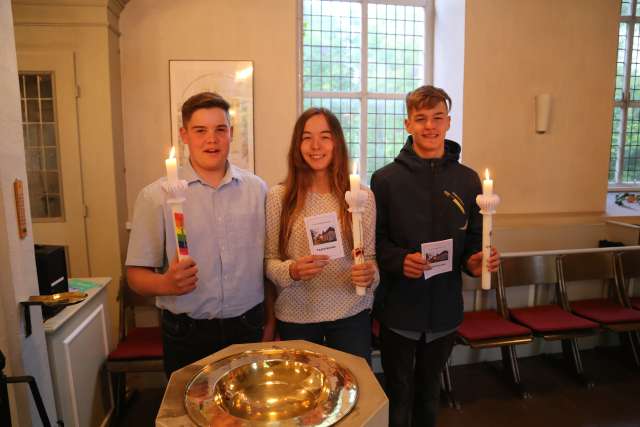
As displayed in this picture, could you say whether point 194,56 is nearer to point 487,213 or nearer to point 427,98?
point 427,98

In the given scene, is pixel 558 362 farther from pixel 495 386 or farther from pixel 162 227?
pixel 162 227

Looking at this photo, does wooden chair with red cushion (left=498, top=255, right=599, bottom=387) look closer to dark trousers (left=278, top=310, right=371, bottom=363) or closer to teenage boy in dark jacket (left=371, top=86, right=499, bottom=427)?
teenage boy in dark jacket (left=371, top=86, right=499, bottom=427)

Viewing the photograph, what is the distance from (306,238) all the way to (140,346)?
5.36 ft

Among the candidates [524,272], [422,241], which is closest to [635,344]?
[524,272]

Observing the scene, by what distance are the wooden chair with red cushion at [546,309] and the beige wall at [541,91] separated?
0.71 m

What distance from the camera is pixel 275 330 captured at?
1.80 metres

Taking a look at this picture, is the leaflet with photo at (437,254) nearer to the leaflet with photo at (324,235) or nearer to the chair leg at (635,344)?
the leaflet with photo at (324,235)

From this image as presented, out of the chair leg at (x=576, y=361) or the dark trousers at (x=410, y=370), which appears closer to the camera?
the dark trousers at (x=410, y=370)

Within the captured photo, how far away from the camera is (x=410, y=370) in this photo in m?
1.91

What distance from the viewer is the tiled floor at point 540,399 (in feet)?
8.97

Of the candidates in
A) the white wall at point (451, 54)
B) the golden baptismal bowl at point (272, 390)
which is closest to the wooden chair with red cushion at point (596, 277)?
the white wall at point (451, 54)

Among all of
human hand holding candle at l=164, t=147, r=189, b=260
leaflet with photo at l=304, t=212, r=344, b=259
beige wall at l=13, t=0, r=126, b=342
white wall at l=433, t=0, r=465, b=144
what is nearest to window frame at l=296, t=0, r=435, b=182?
white wall at l=433, t=0, r=465, b=144

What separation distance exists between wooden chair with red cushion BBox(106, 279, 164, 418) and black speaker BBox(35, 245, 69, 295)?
670mm

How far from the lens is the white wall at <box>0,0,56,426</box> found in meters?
1.46
